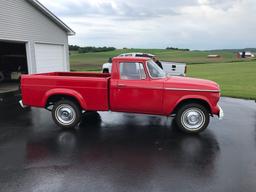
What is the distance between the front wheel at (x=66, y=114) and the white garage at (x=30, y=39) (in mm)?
8174

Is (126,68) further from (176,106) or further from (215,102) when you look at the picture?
(215,102)

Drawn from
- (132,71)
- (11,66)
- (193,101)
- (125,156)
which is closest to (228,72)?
(11,66)

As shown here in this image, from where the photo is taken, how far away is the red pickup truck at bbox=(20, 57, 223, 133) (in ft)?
23.2

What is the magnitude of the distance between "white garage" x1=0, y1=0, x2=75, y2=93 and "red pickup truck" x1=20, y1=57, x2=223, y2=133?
314 inches

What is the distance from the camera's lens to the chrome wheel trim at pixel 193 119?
712 centimetres

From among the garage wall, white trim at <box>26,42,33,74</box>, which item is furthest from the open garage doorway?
white trim at <box>26,42,33,74</box>

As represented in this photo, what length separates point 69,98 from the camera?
766cm

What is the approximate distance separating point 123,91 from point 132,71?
1.98 ft

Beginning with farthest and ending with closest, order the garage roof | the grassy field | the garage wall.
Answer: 1. the garage roof
2. the grassy field
3. the garage wall

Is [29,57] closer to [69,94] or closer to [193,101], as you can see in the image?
[69,94]

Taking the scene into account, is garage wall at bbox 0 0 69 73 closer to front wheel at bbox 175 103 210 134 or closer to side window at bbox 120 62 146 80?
side window at bbox 120 62 146 80

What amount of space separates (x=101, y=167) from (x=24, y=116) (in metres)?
5.02

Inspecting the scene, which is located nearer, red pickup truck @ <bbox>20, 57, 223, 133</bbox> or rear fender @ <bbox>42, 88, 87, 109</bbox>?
red pickup truck @ <bbox>20, 57, 223, 133</bbox>

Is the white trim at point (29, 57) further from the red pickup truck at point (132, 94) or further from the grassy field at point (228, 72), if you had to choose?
the grassy field at point (228, 72)
